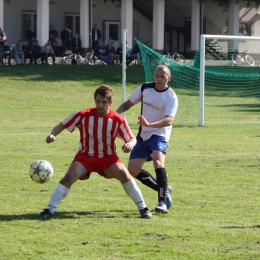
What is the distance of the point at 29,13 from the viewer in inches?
1623

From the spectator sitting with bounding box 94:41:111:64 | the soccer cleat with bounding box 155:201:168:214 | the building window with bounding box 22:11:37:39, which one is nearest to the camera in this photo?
the soccer cleat with bounding box 155:201:168:214

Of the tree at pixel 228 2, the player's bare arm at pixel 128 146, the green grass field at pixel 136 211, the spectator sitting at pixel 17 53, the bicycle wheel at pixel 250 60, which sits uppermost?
the tree at pixel 228 2

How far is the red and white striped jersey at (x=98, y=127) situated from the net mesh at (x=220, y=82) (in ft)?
39.5

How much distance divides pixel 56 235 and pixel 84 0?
34.0m

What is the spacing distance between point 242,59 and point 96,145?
20812mm

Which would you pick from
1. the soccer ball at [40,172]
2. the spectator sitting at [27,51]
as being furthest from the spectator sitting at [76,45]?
the soccer ball at [40,172]

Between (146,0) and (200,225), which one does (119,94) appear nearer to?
(146,0)

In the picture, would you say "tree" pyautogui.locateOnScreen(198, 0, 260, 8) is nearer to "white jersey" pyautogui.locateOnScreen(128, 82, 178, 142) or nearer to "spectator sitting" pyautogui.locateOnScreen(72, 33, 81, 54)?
"spectator sitting" pyautogui.locateOnScreen(72, 33, 81, 54)

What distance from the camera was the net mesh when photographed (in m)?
20.4

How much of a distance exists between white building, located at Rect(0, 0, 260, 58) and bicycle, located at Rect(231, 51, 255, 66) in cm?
1378

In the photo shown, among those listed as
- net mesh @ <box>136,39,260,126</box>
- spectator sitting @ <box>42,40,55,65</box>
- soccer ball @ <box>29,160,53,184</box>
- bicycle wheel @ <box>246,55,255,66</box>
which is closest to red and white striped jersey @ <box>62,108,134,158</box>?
soccer ball @ <box>29,160,53,184</box>

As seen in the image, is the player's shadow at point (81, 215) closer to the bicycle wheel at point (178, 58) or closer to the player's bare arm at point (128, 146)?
the player's bare arm at point (128, 146)

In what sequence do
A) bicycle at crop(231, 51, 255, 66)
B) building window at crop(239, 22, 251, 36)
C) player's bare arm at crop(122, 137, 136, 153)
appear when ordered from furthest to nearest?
building window at crop(239, 22, 251, 36)
bicycle at crop(231, 51, 255, 66)
player's bare arm at crop(122, 137, 136, 153)

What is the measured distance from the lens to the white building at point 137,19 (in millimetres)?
39750
